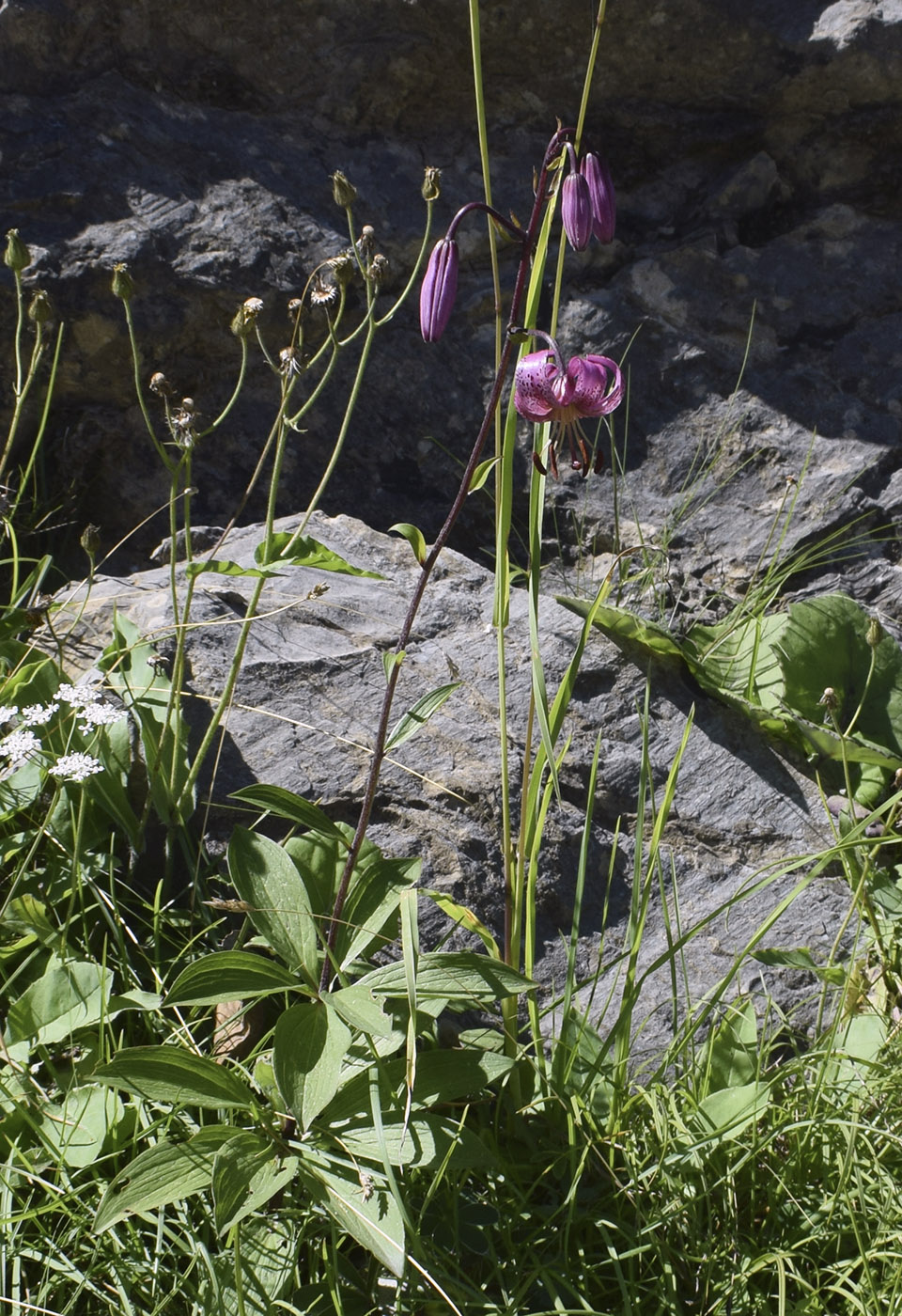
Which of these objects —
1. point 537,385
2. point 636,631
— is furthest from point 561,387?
point 636,631

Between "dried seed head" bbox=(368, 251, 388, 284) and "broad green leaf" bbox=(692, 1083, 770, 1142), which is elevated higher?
"dried seed head" bbox=(368, 251, 388, 284)

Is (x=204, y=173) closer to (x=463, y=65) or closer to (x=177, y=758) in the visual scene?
(x=463, y=65)

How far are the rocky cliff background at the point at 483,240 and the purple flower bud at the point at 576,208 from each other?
55.4 inches

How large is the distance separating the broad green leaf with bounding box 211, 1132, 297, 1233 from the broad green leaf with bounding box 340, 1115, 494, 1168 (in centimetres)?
9

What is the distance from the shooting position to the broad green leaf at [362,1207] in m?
1.19

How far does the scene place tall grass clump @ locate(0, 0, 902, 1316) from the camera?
131 centimetres

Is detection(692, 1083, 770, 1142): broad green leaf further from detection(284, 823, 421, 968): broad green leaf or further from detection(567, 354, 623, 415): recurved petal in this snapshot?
detection(567, 354, 623, 415): recurved petal

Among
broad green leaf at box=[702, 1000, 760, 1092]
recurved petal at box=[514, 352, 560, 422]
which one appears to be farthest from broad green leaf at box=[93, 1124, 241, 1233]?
recurved petal at box=[514, 352, 560, 422]

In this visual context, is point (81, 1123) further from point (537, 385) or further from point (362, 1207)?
point (537, 385)

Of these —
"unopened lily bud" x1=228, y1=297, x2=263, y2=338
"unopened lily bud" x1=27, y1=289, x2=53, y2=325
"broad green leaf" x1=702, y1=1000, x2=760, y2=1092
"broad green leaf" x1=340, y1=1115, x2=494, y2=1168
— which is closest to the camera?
"broad green leaf" x1=340, y1=1115, x2=494, y2=1168

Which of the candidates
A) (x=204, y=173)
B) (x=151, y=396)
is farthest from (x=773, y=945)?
(x=204, y=173)

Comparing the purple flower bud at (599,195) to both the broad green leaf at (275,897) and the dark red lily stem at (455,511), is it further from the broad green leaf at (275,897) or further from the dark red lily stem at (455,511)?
the broad green leaf at (275,897)

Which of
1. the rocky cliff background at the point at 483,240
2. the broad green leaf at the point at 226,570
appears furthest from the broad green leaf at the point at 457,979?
the rocky cliff background at the point at 483,240

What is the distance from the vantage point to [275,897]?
1.47 metres
